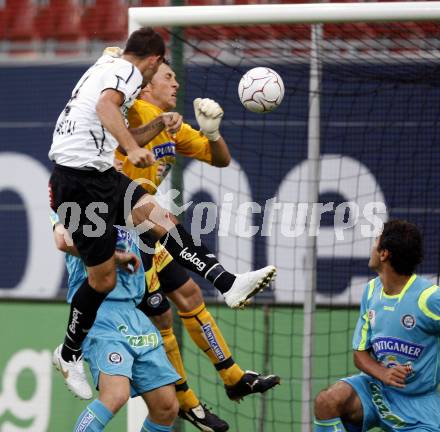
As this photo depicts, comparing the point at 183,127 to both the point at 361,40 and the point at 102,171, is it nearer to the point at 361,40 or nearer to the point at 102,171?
the point at 102,171

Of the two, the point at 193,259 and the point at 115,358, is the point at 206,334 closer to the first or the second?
the point at 193,259

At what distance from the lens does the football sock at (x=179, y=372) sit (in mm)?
6141

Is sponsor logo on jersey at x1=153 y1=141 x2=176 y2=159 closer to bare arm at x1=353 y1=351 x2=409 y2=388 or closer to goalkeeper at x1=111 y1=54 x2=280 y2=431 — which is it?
goalkeeper at x1=111 y1=54 x2=280 y2=431

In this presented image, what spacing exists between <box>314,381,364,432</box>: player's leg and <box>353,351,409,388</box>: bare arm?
151 mm

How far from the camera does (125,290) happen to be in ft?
18.0

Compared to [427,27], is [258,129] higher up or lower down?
lower down

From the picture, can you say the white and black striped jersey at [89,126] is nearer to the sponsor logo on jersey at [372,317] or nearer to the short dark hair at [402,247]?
the short dark hair at [402,247]

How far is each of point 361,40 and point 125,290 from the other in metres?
2.90

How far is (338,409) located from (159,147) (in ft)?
6.07

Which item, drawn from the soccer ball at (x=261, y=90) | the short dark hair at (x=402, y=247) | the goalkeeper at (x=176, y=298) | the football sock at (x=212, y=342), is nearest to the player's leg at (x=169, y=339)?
the goalkeeper at (x=176, y=298)

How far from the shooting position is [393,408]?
5.54m

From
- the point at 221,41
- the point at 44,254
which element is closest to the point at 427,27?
the point at 221,41

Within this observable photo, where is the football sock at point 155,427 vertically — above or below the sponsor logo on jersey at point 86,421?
below

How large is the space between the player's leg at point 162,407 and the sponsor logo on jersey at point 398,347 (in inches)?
44.3
